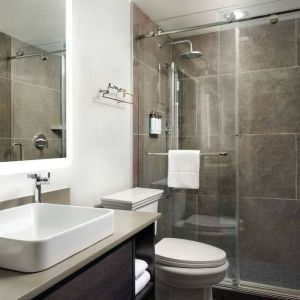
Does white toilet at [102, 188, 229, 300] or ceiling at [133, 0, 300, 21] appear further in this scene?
ceiling at [133, 0, 300, 21]

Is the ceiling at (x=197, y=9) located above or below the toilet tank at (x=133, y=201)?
above

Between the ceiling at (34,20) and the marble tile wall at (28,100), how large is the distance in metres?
0.05

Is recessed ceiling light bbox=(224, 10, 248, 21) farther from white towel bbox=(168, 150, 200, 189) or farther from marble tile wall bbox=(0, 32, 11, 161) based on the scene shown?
marble tile wall bbox=(0, 32, 11, 161)

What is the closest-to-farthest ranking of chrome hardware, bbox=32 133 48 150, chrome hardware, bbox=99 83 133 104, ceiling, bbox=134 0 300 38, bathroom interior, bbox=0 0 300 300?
bathroom interior, bbox=0 0 300 300 → chrome hardware, bbox=32 133 48 150 → chrome hardware, bbox=99 83 133 104 → ceiling, bbox=134 0 300 38

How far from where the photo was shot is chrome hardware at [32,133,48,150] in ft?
4.53

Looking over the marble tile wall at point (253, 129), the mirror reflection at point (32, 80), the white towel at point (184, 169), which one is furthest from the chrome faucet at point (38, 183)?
the marble tile wall at point (253, 129)

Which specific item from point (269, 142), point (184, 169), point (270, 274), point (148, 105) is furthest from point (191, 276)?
point (269, 142)

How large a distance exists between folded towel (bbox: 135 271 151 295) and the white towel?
106 centimetres

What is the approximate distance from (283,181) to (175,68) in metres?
1.39

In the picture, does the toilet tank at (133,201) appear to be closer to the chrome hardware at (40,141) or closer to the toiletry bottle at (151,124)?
the chrome hardware at (40,141)

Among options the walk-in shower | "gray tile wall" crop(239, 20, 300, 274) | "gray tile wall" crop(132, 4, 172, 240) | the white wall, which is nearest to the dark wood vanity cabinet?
the white wall

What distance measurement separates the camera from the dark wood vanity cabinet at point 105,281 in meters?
0.80

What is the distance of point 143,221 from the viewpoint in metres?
1.24

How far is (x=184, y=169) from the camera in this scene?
2348 mm
